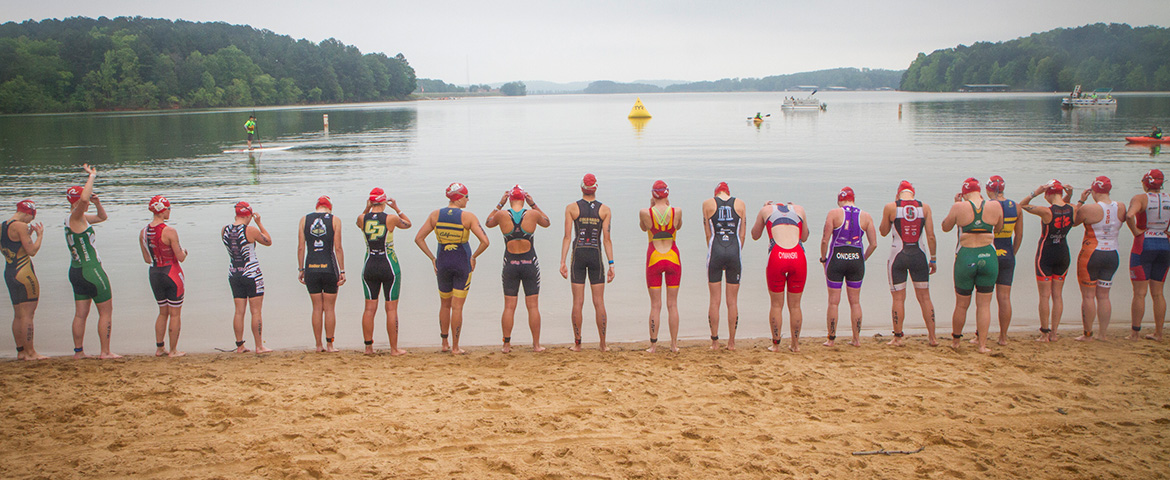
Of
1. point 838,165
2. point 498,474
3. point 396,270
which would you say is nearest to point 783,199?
point 838,165

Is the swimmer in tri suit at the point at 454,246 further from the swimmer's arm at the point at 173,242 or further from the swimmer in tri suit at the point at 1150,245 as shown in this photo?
the swimmer in tri suit at the point at 1150,245

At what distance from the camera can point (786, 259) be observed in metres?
7.87

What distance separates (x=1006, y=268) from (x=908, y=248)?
108 centimetres

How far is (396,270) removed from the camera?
802 centimetres

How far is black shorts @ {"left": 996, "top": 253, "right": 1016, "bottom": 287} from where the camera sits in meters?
7.91

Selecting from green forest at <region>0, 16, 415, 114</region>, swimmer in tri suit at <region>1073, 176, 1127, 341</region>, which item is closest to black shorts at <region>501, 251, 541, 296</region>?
swimmer in tri suit at <region>1073, 176, 1127, 341</region>

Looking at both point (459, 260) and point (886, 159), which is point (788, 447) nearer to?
point (459, 260)

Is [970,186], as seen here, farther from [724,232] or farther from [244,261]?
[244,261]

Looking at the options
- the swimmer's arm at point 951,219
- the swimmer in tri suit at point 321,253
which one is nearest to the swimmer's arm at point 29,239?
the swimmer in tri suit at point 321,253

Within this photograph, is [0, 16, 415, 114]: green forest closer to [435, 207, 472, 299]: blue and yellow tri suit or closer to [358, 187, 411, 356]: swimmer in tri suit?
[358, 187, 411, 356]: swimmer in tri suit

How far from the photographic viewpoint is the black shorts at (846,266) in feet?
26.3

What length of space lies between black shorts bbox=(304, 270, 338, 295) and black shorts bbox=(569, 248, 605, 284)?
2.74 metres

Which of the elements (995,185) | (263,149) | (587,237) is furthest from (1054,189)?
(263,149)

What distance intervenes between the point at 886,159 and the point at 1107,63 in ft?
505
